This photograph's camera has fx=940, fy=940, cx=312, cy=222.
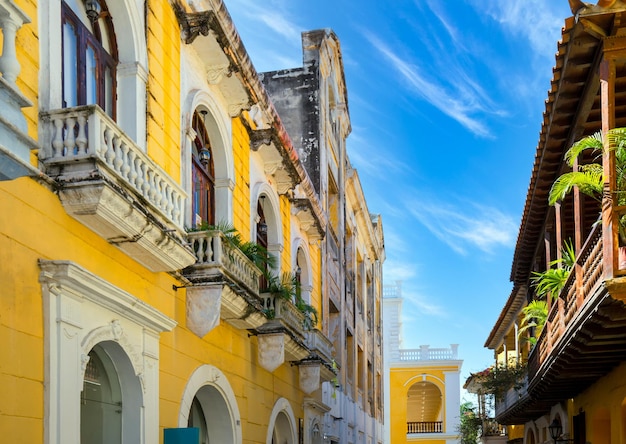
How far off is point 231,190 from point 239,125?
136 cm

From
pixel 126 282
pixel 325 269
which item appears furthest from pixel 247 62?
pixel 325 269

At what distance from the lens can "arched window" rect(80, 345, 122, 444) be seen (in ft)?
32.0

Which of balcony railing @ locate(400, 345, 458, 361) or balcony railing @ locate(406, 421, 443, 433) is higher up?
balcony railing @ locate(400, 345, 458, 361)

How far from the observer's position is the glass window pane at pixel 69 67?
29.7ft

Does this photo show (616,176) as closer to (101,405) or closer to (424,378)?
(101,405)

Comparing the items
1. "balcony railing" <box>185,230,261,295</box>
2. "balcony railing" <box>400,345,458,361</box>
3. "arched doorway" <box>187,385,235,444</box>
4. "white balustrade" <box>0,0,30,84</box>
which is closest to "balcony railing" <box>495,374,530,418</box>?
"arched doorway" <box>187,385,235,444</box>

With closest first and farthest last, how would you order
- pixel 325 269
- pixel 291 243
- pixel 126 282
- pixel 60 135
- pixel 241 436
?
pixel 60 135, pixel 126 282, pixel 241 436, pixel 291 243, pixel 325 269

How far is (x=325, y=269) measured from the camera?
2322 cm

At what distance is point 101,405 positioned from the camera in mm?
9867

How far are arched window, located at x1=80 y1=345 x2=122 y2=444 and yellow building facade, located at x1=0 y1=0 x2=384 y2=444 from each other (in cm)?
1

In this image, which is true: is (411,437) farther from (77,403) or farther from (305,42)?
(77,403)

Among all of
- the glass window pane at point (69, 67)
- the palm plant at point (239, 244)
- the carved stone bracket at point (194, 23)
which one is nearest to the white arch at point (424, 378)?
the palm plant at point (239, 244)

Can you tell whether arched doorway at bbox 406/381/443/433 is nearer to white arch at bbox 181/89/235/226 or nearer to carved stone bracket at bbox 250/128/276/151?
carved stone bracket at bbox 250/128/276/151

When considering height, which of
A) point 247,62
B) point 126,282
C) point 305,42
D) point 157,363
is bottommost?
point 157,363
